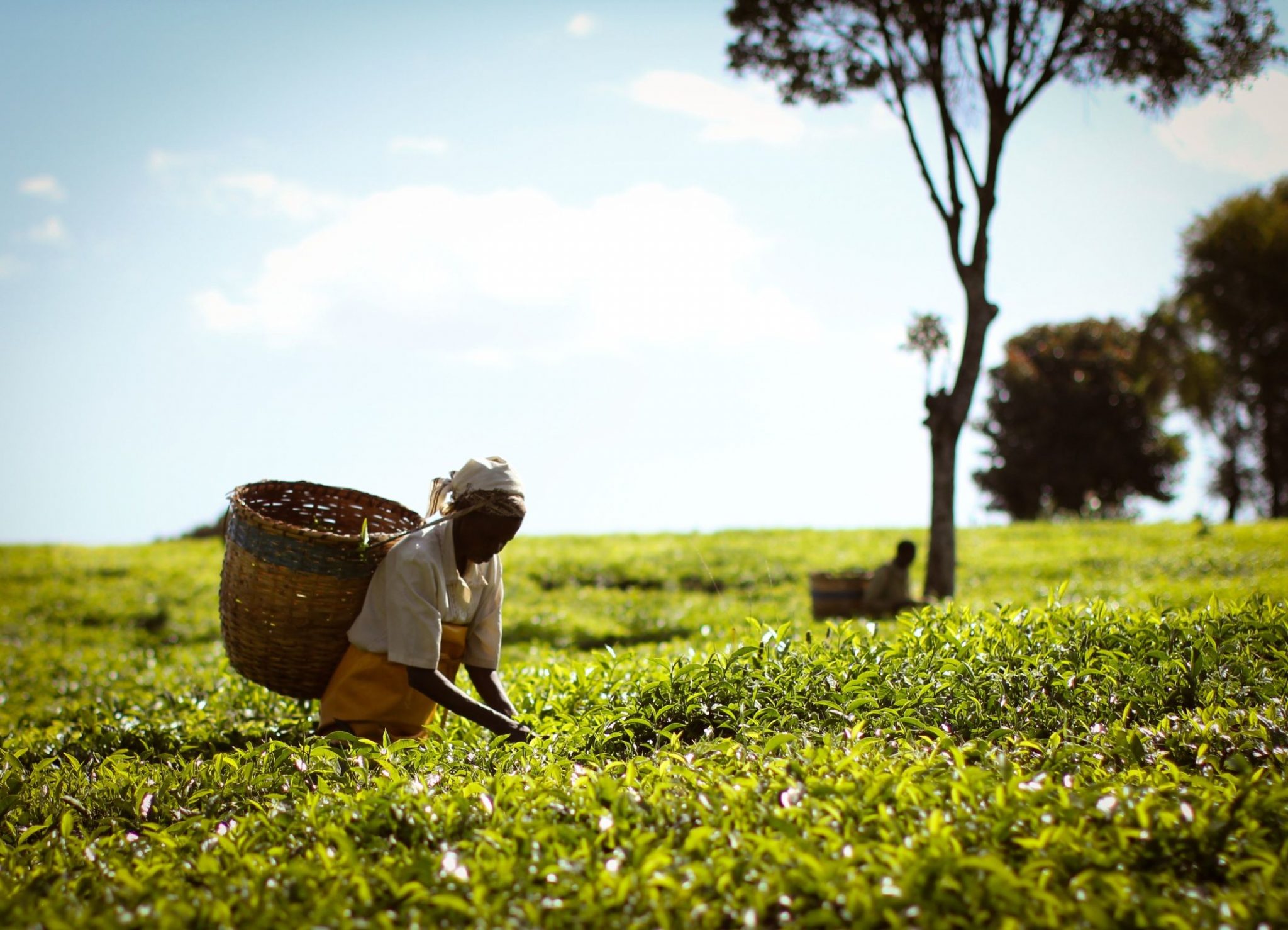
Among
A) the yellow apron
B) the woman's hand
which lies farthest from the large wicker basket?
the woman's hand

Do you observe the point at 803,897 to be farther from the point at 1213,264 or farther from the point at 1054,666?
the point at 1213,264

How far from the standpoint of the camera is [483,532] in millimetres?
4355

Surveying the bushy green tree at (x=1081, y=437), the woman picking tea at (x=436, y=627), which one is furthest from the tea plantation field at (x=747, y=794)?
the bushy green tree at (x=1081, y=437)

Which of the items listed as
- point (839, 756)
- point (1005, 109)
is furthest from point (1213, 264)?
point (839, 756)

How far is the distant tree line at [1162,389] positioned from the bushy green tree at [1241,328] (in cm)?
4

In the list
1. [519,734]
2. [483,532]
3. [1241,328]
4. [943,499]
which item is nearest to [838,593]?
[943,499]

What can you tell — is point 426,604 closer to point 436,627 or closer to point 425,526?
point 436,627

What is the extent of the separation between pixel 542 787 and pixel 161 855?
4.05 ft

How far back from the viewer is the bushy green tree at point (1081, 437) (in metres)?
31.7

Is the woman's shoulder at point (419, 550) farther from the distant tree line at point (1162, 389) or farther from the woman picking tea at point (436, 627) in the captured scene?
the distant tree line at point (1162, 389)

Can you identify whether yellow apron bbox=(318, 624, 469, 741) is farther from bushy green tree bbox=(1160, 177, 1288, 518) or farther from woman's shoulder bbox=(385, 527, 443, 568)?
bushy green tree bbox=(1160, 177, 1288, 518)

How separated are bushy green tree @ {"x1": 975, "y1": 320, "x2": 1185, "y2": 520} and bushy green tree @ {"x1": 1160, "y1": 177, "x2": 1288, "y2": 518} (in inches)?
89.8

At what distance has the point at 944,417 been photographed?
1182 centimetres

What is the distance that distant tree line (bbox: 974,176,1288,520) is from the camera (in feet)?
89.9
